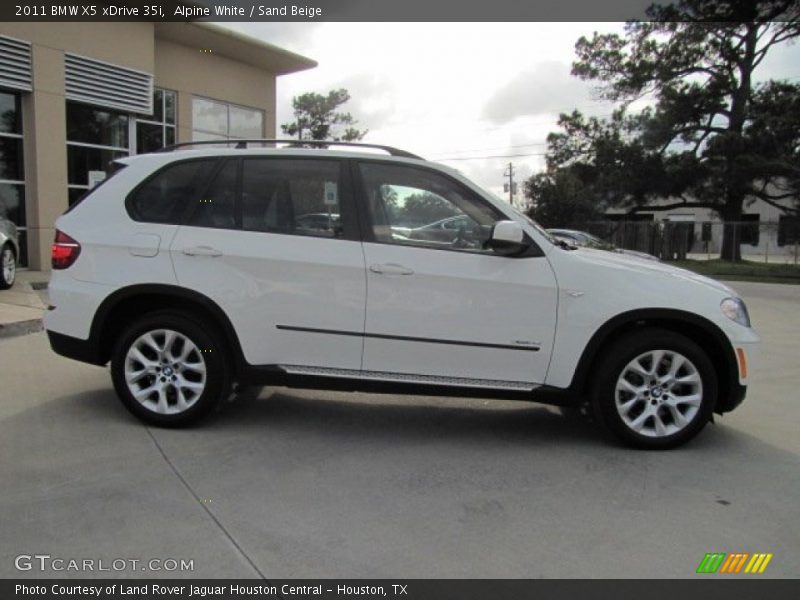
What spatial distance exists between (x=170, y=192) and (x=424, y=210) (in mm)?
1815

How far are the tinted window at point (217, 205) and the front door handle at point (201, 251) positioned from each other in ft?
0.59

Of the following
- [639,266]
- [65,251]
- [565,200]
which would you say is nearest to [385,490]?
[639,266]

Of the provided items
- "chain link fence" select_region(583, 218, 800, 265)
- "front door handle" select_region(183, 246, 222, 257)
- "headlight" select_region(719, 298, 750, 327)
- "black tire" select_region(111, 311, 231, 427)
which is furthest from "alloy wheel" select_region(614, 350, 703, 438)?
"chain link fence" select_region(583, 218, 800, 265)

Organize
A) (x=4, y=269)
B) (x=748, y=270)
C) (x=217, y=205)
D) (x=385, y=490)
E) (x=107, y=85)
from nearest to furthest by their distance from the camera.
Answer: (x=385, y=490)
(x=217, y=205)
(x=4, y=269)
(x=107, y=85)
(x=748, y=270)

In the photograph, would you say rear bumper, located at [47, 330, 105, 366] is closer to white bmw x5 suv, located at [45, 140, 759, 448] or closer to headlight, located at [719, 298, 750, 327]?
white bmw x5 suv, located at [45, 140, 759, 448]

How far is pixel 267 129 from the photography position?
21000 mm

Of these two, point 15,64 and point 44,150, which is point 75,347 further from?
point 15,64

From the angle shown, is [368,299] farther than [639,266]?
No

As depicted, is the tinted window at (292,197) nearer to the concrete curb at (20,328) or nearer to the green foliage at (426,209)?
the green foliage at (426,209)

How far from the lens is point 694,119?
A: 33.4 m

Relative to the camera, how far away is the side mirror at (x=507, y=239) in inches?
169

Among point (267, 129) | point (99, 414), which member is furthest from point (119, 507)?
point (267, 129)

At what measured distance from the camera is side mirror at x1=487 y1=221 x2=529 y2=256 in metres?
4.29

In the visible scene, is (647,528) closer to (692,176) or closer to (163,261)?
(163,261)
